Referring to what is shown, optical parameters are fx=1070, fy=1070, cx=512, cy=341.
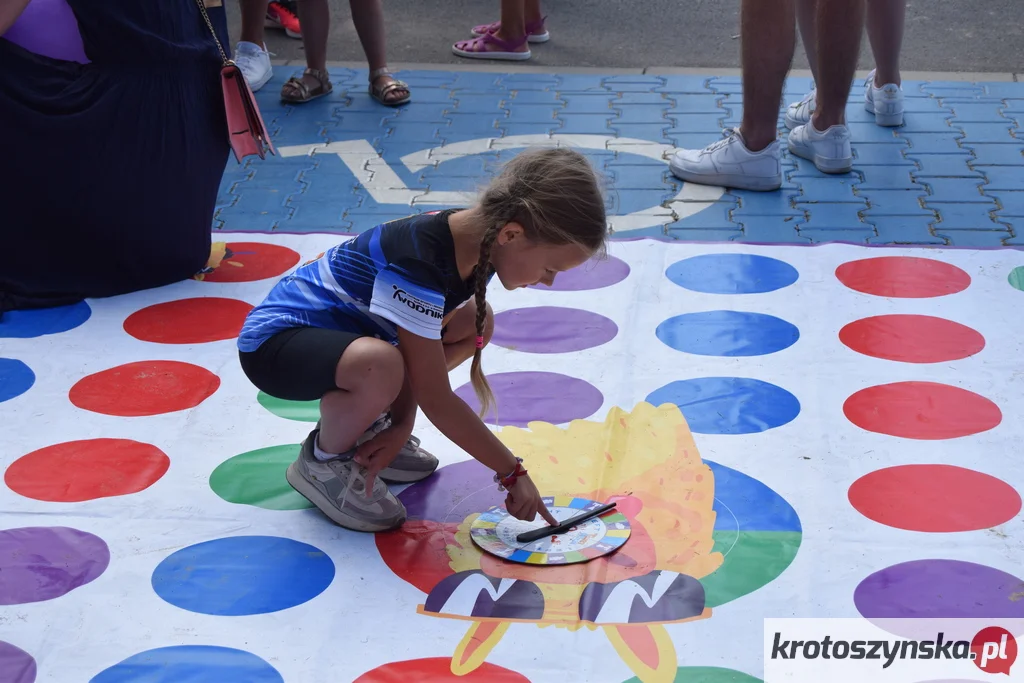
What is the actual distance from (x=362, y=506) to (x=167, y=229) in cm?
137

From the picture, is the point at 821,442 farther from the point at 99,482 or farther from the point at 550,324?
the point at 99,482

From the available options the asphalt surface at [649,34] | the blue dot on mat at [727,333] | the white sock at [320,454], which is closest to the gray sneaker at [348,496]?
the white sock at [320,454]

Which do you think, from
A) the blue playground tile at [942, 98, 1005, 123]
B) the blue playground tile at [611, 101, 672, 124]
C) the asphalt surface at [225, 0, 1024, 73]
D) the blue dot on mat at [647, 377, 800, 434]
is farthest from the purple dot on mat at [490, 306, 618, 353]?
the asphalt surface at [225, 0, 1024, 73]

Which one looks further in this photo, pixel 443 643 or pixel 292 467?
pixel 292 467

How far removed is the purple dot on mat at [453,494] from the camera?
2.13 m

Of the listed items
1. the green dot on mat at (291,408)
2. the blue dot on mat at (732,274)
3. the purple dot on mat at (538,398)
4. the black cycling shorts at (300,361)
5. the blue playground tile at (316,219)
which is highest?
the black cycling shorts at (300,361)

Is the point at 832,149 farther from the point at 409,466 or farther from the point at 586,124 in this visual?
the point at 409,466

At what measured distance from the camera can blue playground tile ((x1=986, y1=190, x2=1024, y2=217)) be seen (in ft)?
11.4

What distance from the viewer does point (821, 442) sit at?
229cm

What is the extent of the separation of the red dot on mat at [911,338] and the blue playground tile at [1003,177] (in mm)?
1134

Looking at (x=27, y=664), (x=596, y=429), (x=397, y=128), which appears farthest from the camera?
(x=397, y=128)

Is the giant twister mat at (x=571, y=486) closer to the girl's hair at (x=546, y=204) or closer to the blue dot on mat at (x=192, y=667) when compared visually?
the blue dot on mat at (x=192, y=667)

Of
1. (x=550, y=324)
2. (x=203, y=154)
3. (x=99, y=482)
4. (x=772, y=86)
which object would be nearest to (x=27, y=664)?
(x=99, y=482)

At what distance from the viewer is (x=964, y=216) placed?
3.46 metres
